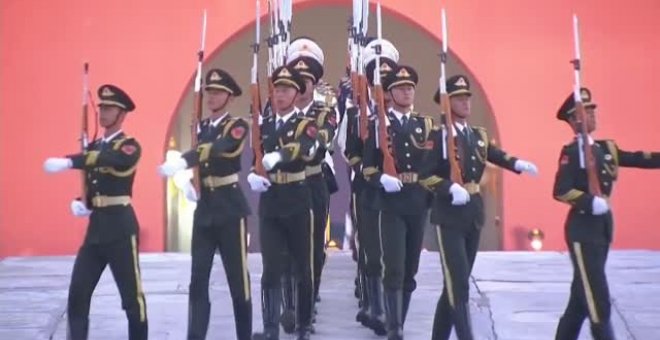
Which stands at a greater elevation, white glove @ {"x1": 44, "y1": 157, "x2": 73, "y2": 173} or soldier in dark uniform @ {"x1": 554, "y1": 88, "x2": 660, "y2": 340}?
white glove @ {"x1": 44, "y1": 157, "x2": 73, "y2": 173}

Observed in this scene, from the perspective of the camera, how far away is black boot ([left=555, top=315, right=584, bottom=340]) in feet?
17.5

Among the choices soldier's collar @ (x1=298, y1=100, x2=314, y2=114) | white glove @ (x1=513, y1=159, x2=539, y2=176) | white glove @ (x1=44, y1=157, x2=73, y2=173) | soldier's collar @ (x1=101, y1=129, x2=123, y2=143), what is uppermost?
soldier's collar @ (x1=298, y1=100, x2=314, y2=114)

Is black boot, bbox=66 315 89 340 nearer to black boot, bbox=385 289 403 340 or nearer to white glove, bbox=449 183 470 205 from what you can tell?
black boot, bbox=385 289 403 340

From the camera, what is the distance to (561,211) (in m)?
10.3

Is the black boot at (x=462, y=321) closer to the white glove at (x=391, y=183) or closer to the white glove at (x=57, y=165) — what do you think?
the white glove at (x=391, y=183)

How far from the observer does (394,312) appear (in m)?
5.93

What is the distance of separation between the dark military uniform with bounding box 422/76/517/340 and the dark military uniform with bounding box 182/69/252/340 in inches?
38.9

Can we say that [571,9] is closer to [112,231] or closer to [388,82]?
[388,82]

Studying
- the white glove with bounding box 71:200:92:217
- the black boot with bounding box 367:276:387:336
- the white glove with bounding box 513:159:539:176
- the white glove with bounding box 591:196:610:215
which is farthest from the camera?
the black boot with bounding box 367:276:387:336

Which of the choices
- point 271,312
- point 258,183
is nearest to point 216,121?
point 258,183

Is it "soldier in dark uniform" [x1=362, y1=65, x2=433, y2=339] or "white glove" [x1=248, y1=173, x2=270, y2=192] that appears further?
"soldier in dark uniform" [x1=362, y1=65, x2=433, y2=339]

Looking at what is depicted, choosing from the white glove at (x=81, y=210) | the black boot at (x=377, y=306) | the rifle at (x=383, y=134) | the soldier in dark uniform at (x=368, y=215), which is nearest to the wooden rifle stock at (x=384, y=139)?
the rifle at (x=383, y=134)

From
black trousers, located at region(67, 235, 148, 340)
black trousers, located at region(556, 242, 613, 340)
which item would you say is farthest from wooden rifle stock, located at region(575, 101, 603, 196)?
black trousers, located at region(67, 235, 148, 340)

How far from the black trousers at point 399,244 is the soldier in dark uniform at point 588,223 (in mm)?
934
